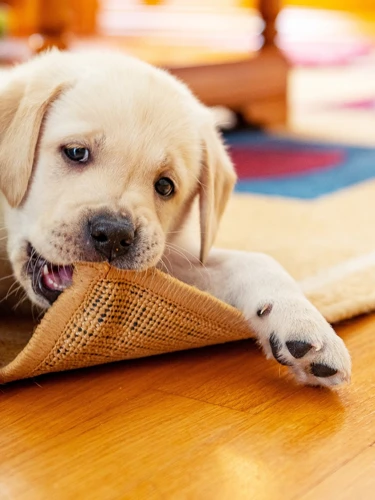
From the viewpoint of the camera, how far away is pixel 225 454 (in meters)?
1.45

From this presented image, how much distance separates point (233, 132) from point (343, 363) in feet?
13.4

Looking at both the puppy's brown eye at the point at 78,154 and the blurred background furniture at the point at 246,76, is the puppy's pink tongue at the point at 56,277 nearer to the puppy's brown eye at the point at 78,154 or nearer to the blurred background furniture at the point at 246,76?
the puppy's brown eye at the point at 78,154

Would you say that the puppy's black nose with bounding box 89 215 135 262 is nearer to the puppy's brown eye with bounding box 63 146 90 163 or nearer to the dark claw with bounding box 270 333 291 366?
the puppy's brown eye with bounding box 63 146 90 163

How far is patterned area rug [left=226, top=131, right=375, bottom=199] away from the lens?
13.0 ft

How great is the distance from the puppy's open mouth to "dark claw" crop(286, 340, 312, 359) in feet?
1.64

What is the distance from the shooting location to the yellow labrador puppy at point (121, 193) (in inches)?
68.4

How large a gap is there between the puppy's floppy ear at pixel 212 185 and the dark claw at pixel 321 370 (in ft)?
1.63

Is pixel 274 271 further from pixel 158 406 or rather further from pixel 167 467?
pixel 167 467

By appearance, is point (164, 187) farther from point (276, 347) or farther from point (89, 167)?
point (276, 347)

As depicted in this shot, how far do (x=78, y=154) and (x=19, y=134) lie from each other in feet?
0.48

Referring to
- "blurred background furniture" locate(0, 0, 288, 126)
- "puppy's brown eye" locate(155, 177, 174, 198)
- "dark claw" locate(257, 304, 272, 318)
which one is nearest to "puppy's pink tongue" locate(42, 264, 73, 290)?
"puppy's brown eye" locate(155, 177, 174, 198)

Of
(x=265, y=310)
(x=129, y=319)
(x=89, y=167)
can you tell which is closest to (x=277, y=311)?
(x=265, y=310)

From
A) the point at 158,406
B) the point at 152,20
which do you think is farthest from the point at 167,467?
the point at 152,20

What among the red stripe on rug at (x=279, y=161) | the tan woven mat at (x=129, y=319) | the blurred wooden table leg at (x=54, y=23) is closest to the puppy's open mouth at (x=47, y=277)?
the tan woven mat at (x=129, y=319)
